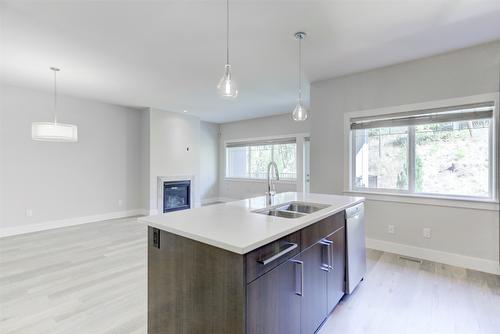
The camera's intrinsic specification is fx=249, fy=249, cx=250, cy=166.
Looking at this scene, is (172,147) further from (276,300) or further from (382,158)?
(276,300)

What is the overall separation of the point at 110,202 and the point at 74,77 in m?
2.82

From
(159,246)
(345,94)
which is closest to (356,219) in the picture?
(159,246)

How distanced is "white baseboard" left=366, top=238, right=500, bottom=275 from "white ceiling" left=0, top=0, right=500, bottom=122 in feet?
8.08

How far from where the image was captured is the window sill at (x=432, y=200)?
2.83 m

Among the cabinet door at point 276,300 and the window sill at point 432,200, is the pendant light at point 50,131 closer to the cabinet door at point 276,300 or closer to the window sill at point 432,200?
the cabinet door at point 276,300

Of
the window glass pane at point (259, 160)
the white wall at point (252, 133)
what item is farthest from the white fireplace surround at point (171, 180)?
the window glass pane at point (259, 160)

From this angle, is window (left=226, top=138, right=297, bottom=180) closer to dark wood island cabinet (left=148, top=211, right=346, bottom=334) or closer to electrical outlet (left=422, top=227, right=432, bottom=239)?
electrical outlet (left=422, top=227, right=432, bottom=239)

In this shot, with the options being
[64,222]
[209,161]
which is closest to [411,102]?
[209,161]

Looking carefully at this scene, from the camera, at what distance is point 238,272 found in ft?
3.82

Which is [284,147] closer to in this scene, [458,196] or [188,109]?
[188,109]

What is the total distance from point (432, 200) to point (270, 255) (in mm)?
2872

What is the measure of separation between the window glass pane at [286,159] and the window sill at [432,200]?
2809 mm

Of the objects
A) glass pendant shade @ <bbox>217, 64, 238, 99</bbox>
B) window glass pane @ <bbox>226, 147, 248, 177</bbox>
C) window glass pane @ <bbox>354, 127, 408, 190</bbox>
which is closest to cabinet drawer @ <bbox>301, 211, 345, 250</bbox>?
glass pendant shade @ <bbox>217, 64, 238, 99</bbox>

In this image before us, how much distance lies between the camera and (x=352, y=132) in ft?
12.4
